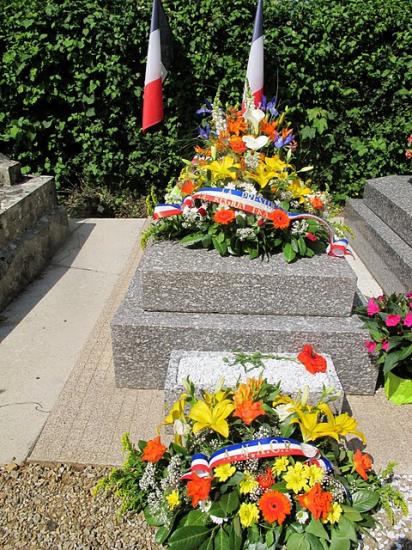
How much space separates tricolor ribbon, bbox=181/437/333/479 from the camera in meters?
1.85

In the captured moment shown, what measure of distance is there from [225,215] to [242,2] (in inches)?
140

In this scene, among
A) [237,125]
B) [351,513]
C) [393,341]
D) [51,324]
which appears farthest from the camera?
[51,324]

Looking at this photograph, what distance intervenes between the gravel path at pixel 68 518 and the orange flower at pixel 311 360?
0.57 meters

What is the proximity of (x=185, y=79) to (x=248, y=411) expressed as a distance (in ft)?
15.0

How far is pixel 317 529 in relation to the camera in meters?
1.81

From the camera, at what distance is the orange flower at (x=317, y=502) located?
69.2 inches

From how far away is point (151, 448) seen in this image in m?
1.98

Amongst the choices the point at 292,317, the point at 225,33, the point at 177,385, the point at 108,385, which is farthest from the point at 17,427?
the point at 225,33

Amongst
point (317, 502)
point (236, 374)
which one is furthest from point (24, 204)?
point (317, 502)

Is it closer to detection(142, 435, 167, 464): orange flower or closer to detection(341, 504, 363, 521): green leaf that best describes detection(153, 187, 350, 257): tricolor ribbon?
detection(142, 435, 167, 464): orange flower

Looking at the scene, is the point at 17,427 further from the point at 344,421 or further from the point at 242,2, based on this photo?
the point at 242,2

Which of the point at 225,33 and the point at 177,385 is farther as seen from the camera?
the point at 225,33

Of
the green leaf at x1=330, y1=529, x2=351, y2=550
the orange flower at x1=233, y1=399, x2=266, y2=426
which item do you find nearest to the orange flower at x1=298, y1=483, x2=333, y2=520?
the green leaf at x1=330, y1=529, x2=351, y2=550

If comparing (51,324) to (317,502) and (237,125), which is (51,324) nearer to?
(237,125)
